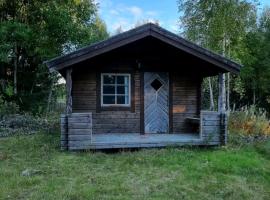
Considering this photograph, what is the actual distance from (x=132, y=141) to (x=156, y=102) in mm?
2333

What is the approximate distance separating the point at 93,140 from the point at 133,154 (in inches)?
52.3

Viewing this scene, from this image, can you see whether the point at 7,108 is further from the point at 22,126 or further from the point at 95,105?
the point at 95,105

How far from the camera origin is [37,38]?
66.2ft

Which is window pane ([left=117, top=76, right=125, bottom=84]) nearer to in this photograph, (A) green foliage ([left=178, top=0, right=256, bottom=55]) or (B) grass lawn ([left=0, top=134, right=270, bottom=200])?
(B) grass lawn ([left=0, top=134, right=270, bottom=200])

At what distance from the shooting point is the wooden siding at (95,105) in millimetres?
11875

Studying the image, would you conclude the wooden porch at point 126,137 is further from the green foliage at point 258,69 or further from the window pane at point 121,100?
the green foliage at point 258,69

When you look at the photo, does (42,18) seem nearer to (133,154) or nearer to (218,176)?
(133,154)

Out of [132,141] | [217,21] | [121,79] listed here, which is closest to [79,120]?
[132,141]

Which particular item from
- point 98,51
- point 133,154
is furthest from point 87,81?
point 133,154

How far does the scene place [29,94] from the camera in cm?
2120

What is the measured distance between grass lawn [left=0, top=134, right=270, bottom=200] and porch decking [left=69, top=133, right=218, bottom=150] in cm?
24

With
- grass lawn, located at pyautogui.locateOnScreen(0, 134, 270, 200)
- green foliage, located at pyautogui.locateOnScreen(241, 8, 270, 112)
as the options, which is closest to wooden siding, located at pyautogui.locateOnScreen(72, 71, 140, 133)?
grass lawn, located at pyautogui.locateOnScreen(0, 134, 270, 200)

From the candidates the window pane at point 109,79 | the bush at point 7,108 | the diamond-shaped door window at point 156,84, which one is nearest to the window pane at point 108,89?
the window pane at point 109,79

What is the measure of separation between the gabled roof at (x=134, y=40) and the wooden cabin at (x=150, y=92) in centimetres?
3
